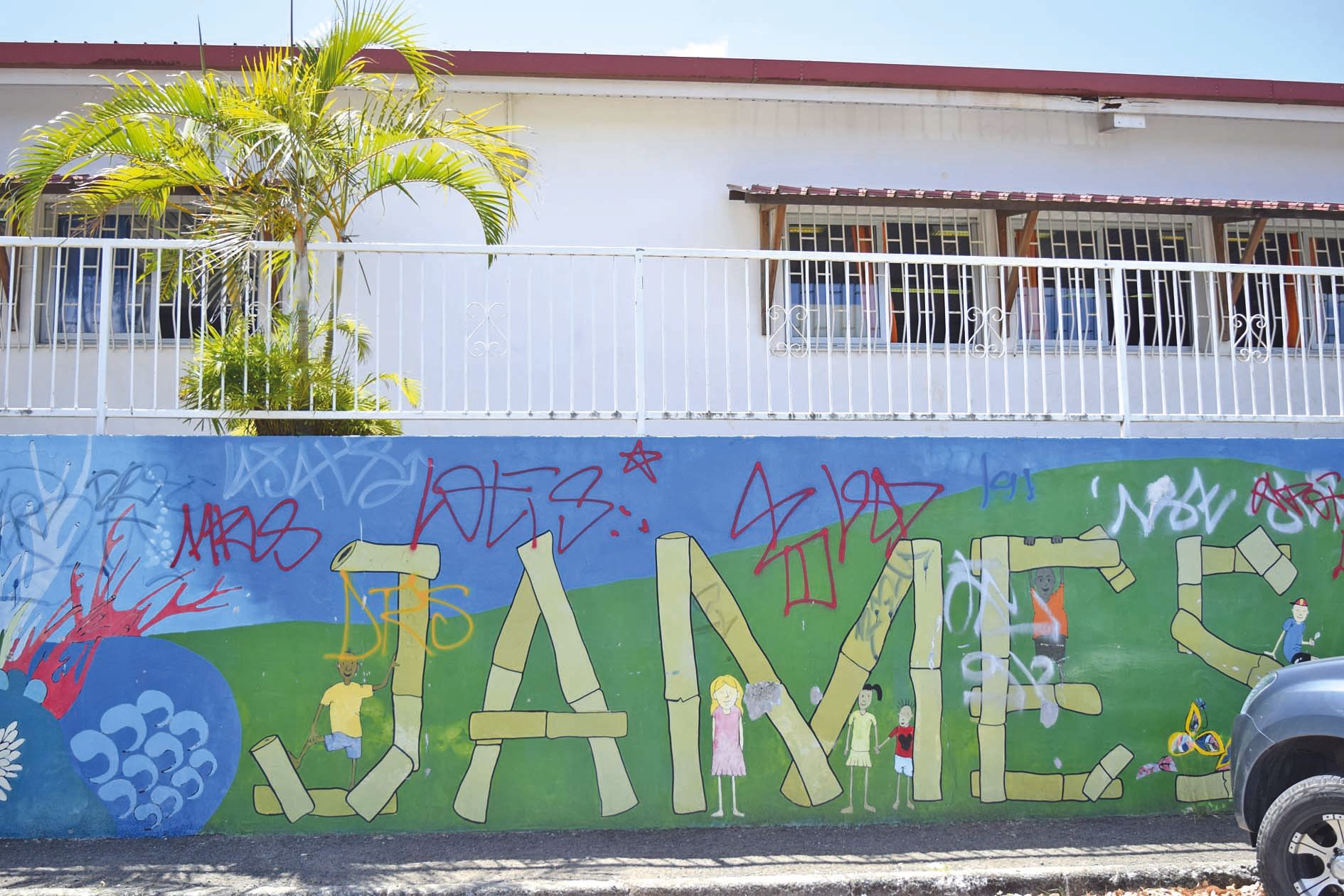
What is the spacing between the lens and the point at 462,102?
896cm

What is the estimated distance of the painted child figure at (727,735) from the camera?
5988mm

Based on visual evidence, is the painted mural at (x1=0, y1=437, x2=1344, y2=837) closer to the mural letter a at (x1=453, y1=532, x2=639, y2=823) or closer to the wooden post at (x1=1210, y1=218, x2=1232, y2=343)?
the mural letter a at (x1=453, y1=532, x2=639, y2=823)

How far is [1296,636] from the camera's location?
649cm

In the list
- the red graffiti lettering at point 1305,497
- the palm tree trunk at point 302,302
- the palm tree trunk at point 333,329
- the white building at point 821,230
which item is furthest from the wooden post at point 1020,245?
the palm tree trunk at point 302,302

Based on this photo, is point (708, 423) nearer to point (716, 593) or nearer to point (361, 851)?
point (716, 593)

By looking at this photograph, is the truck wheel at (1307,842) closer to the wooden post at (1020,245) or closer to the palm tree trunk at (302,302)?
the wooden post at (1020,245)

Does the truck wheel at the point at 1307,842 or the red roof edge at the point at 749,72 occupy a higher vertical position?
the red roof edge at the point at 749,72

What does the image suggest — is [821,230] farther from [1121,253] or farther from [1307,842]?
[1307,842]

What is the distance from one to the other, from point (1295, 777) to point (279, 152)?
5.87m

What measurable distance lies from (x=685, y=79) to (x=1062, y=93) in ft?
10.0

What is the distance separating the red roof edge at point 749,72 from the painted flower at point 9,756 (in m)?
5.03

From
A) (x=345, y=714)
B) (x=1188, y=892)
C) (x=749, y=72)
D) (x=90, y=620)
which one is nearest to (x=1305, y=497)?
(x=1188, y=892)

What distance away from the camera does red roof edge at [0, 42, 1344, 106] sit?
8.39 m

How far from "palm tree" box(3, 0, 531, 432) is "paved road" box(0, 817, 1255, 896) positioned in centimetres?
255
